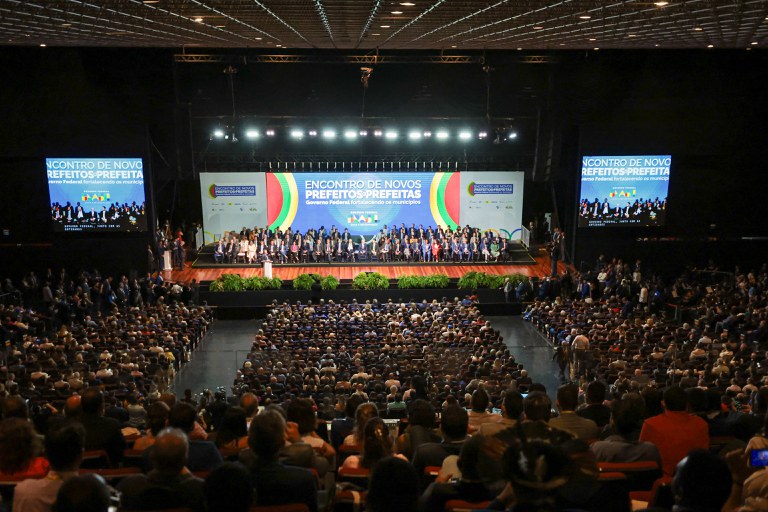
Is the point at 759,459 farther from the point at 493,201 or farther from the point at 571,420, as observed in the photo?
the point at 493,201

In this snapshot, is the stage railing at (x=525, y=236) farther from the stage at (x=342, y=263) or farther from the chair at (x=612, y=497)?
the chair at (x=612, y=497)

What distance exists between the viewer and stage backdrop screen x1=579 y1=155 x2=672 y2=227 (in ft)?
82.5

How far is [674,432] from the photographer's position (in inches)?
198

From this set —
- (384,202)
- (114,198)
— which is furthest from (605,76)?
(114,198)

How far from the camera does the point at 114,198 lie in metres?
24.4

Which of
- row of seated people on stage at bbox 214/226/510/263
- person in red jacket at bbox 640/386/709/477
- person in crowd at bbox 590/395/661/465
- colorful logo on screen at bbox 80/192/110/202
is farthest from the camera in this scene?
row of seated people on stage at bbox 214/226/510/263

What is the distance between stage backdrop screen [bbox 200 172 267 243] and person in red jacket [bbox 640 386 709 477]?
22900 mm

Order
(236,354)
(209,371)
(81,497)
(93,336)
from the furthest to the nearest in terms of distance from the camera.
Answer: (93,336)
(209,371)
(236,354)
(81,497)

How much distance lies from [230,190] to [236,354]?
14.7 metres

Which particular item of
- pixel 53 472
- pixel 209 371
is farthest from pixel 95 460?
pixel 209 371

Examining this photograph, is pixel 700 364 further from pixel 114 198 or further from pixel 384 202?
→ pixel 114 198

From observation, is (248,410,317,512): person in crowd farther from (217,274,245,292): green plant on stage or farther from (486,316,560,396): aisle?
(217,274,245,292): green plant on stage

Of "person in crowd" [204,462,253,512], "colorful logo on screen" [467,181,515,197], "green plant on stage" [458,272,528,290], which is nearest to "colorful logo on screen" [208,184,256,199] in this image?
"colorful logo on screen" [467,181,515,197]

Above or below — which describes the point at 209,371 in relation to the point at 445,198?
below
